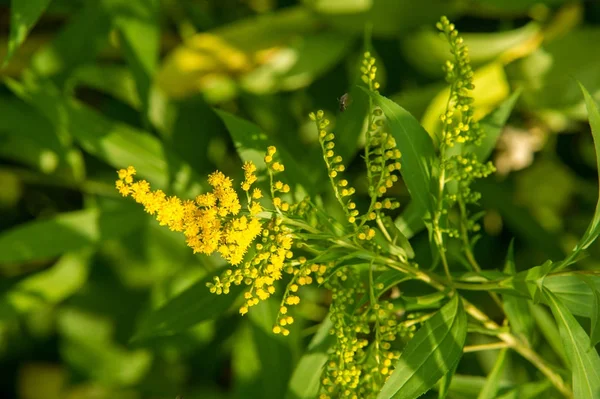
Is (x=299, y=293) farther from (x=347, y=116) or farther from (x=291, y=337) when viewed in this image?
(x=347, y=116)

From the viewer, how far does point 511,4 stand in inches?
60.1

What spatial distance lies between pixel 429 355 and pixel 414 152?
298mm

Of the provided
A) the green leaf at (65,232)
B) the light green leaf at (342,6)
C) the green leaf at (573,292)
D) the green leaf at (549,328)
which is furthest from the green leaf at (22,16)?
the green leaf at (549,328)

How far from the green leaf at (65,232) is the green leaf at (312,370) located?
0.64 metres

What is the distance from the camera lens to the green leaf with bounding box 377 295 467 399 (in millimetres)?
847

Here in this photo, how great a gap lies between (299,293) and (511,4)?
905 millimetres

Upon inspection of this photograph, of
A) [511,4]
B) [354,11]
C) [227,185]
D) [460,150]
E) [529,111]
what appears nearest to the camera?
[227,185]

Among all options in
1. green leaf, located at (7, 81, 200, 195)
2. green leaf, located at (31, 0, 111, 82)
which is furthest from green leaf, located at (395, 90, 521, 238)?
green leaf, located at (31, 0, 111, 82)

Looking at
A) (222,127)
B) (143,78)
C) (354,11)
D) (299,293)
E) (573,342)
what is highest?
(354,11)

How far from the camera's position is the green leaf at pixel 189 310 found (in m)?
1.13

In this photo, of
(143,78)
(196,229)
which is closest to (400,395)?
(196,229)

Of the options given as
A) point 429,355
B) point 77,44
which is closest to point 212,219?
point 429,355

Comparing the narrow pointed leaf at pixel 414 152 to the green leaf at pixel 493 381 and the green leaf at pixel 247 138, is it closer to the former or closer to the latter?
the green leaf at pixel 247 138

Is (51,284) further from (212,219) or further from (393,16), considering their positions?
(393,16)
